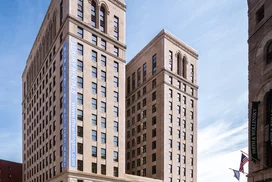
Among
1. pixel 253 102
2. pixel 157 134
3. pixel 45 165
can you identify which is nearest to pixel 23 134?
pixel 45 165

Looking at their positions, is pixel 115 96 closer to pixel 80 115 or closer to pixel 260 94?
pixel 80 115

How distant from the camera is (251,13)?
3450 centimetres

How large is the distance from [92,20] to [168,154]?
3654cm

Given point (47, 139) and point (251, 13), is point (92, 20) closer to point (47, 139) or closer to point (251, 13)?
point (47, 139)

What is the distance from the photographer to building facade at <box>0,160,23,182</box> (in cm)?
8944

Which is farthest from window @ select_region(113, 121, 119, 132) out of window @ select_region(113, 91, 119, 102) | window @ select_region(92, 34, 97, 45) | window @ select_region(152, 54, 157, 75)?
window @ select_region(152, 54, 157, 75)

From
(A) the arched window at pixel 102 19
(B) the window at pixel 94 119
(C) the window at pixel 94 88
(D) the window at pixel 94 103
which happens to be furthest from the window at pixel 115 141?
(A) the arched window at pixel 102 19

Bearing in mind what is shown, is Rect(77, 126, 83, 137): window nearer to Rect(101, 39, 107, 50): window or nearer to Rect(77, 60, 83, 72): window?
Rect(77, 60, 83, 72): window

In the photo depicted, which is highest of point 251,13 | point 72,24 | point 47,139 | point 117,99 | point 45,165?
point 72,24

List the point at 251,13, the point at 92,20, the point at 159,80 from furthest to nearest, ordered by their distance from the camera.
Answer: the point at 159,80
the point at 92,20
the point at 251,13

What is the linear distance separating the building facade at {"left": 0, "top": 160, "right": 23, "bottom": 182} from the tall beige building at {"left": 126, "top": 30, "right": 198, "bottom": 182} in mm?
36793

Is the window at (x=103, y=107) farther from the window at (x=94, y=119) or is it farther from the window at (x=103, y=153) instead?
the window at (x=103, y=153)

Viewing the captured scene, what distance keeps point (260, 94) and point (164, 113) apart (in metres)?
41.9

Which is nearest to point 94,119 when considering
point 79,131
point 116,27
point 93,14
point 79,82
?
point 79,131
